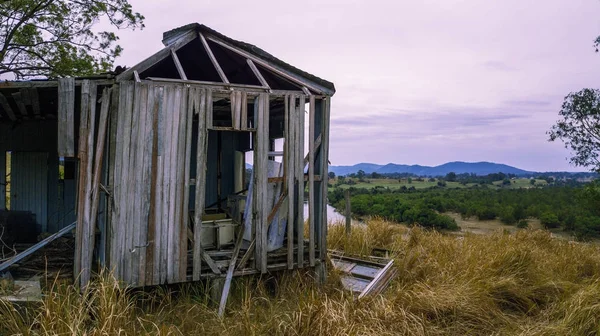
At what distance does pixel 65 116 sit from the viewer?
5.56 m

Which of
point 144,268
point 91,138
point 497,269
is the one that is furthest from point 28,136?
point 497,269

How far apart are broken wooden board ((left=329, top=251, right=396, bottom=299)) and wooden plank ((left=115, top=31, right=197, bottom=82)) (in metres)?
4.87

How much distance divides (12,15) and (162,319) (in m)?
12.4

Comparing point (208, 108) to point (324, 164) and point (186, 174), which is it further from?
point (324, 164)

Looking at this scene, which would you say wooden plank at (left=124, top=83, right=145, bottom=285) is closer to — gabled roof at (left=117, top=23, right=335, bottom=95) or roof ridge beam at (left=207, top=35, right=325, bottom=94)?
gabled roof at (left=117, top=23, right=335, bottom=95)

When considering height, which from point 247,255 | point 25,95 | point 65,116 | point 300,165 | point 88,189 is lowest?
point 247,255

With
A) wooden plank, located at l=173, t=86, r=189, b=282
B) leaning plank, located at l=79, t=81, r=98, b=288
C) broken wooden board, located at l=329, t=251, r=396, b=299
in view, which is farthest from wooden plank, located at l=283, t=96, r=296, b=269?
leaning plank, located at l=79, t=81, r=98, b=288

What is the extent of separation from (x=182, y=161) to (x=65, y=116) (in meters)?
1.67

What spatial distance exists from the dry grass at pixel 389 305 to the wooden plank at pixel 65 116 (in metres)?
1.91

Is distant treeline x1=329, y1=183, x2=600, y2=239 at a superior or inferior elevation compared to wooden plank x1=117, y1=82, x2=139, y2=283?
inferior

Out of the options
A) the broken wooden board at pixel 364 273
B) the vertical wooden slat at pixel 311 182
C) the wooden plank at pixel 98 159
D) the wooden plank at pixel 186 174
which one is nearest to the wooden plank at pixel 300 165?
the vertical wooden slat at pixel 311 182

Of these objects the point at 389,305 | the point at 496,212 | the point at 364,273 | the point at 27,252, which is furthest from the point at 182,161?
the point at 496,212

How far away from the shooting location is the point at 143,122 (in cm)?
575

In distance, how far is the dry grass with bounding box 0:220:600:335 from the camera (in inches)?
187
